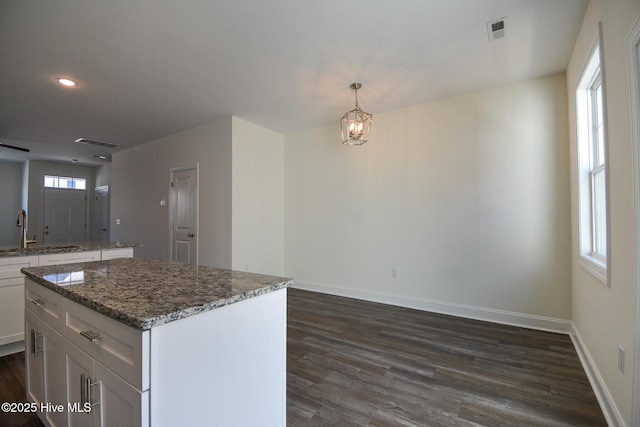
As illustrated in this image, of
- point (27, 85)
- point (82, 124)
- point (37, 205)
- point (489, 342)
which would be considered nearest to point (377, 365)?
point (489, 342)

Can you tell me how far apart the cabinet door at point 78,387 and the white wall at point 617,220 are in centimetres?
254

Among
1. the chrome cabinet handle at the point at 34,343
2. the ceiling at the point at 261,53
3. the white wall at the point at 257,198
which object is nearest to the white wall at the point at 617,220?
the ceiling at the point at 261,53

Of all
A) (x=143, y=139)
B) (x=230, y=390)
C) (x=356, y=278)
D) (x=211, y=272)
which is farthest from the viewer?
(x=143, y=139)

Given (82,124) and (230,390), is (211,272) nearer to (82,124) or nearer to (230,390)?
(230,390)

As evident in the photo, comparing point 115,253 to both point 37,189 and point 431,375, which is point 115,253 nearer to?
point 431,375

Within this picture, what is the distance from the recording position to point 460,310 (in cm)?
364

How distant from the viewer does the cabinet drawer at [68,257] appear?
8.96ft

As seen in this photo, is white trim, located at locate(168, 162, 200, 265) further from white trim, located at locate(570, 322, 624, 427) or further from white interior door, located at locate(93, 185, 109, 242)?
white trim, located at locate(570, 322, 624, 427)

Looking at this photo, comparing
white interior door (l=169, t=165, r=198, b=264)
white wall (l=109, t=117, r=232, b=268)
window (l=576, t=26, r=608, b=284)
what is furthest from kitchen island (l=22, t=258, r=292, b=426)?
white interior door (l=169, t=165, r=198, b=264)

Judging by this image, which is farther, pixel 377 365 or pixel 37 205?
pixel 37 205

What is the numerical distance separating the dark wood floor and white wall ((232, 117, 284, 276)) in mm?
1524

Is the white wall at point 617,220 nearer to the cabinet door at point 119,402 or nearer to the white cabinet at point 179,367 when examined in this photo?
the white cabinet at point 179,367

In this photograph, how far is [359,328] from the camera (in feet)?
10.7

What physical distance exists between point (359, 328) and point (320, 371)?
102 centimetres
